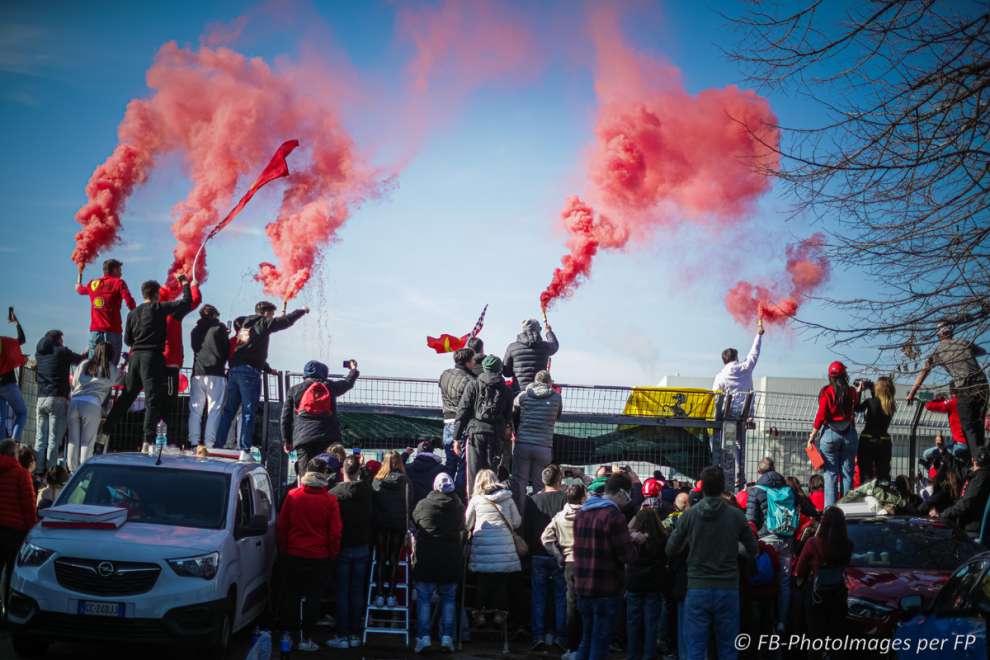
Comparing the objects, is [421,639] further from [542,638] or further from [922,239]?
[922,239]

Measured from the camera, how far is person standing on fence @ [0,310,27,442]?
14734 millimetres

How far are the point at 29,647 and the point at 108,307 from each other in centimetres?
652

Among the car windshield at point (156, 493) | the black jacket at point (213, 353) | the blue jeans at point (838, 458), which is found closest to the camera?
the car windshield at point (156, 493)

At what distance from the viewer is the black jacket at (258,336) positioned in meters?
14.9

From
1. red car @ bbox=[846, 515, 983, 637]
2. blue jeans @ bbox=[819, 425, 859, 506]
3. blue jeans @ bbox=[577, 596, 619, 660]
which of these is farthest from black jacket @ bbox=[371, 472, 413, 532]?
blue jeans @ bbox=[819, 425, 859, 506]

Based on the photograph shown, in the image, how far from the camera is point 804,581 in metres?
10.8

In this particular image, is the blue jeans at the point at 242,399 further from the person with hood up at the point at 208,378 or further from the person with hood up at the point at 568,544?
the person with hood up at the point at 568,544

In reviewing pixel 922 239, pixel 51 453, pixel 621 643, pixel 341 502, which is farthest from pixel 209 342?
pixel 922 239

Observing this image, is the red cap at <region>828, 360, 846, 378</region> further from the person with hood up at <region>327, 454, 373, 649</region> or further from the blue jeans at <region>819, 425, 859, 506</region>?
the person with hood up at <region>327, 454, 373, 649</region>

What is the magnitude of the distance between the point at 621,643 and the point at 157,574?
19.8ft

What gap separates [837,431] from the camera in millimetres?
15828

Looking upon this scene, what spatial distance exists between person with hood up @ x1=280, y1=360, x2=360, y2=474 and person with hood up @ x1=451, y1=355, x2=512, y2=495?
1.80 m

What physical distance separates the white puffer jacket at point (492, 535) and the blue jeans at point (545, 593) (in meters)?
0.30

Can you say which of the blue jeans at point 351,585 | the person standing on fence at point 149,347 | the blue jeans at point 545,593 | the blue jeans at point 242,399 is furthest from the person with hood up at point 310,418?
the blue jeans at point 545,593
